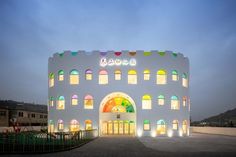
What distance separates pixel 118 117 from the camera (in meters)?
44.8

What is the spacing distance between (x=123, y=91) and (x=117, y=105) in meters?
3.66

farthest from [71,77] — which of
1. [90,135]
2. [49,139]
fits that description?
[49,139]

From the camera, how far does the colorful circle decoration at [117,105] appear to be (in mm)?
45500

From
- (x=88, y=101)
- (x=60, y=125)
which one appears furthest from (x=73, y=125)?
(x=88, y=101)

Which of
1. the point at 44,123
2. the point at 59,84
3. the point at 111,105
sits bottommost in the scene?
the point at 44,123

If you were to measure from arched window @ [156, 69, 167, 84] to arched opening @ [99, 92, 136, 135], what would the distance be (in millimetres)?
5232

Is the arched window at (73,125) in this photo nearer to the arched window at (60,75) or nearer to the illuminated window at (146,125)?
the arched window at (60,75)

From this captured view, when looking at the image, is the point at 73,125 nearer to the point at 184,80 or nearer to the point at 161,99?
the point at 161,99

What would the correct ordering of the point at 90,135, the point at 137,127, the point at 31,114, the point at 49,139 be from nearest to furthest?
the point at 49,139 < the point at 90,135 < the point at 137,127 < the point at 31,114

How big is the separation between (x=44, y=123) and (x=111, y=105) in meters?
46.8

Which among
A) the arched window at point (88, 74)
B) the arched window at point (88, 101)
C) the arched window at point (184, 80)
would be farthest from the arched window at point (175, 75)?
the arched window at point (88, 101)

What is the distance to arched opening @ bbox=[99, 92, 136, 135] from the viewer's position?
44.6 meters

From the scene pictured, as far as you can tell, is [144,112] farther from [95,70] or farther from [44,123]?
[44,123]

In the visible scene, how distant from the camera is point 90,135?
37562mm
